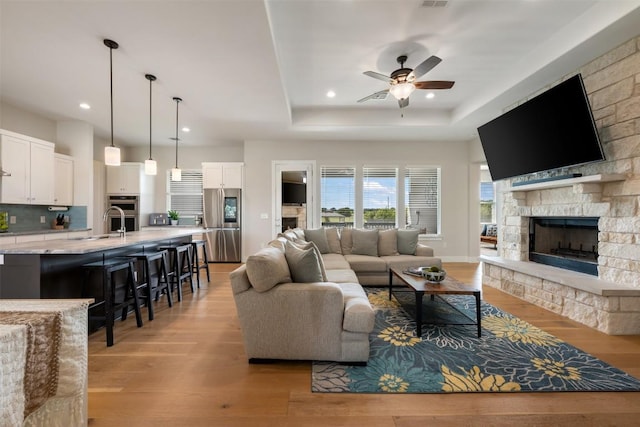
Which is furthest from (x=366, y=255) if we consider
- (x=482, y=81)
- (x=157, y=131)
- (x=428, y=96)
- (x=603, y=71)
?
(x=157, y=131)

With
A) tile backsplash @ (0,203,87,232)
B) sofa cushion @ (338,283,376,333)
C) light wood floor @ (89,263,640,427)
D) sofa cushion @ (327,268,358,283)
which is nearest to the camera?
light wood floor @ (89,263,640,427)

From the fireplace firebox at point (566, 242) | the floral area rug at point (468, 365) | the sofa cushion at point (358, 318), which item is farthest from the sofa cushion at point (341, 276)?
the fireplace firebox at point (566, 242)

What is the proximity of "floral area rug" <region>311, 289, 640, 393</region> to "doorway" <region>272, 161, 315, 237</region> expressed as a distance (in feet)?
12.8

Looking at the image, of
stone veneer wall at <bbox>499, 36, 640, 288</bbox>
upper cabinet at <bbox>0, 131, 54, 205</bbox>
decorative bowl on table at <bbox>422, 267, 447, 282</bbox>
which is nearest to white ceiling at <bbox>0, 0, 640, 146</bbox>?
stone veneer wall at <bbox>499, 36, 640, 288</bbox>

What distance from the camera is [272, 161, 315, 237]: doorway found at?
6426 mm

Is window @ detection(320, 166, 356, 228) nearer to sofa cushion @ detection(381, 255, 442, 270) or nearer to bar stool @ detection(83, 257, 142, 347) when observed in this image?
sofa cushion @ detection(381, 255, 442, 270)

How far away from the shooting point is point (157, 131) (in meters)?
5.76

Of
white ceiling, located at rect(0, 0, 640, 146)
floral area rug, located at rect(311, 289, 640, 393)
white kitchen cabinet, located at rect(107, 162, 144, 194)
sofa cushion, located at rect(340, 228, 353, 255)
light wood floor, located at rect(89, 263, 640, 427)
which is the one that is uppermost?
white ceiling, located at rect(0, 0, 640, 146)

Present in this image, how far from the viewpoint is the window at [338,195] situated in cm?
651

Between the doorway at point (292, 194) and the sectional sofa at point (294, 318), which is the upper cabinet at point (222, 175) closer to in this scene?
the doorway at point (292, 194)

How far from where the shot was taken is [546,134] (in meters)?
3.38

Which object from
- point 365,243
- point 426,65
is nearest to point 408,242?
point 365,243

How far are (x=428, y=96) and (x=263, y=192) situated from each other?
3.89 meters

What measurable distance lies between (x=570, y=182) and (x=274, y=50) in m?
3.66
